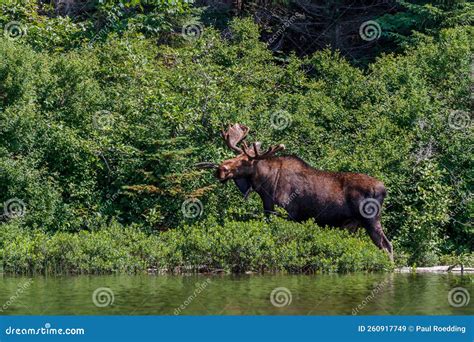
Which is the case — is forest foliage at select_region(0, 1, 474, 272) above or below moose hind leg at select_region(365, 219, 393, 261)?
above

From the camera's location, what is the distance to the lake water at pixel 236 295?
13.7 metres

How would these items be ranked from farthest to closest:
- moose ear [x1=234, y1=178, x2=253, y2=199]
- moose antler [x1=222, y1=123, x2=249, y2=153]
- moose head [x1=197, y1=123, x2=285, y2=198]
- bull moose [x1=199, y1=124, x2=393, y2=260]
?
moose antler [x1=222, y1=123, x2=249, y2=153], moose ear [x1=234, y1=178, x2=253, y2=199], moose head [x1=197, y1=123, x2=285, y2=198], bull moose [x1=199, y1=124, x2=393, y2=260]

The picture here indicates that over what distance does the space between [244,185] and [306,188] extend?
1402 millimetres

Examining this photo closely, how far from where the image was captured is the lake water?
1373 centimetres

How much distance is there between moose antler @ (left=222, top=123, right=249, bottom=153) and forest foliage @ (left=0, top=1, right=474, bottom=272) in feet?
2.39

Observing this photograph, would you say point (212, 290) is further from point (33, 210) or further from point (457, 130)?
point (457, 130)

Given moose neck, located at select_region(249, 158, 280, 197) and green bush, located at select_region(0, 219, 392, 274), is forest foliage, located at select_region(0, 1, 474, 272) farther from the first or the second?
moose neck, located at select_region(249, 158, 280, 197)

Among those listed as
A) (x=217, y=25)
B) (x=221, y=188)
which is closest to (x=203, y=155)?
(x=221, y=188)

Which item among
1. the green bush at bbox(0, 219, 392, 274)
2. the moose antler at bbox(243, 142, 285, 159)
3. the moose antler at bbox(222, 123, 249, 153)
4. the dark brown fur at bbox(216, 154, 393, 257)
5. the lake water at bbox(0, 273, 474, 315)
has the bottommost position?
the lake water at bbox(0, 273, 474, 315)

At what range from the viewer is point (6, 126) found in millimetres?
22031

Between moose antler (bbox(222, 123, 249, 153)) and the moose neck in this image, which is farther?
moose antler (bbox(222, 123, 249, 153))

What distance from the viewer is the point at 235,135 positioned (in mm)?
22641

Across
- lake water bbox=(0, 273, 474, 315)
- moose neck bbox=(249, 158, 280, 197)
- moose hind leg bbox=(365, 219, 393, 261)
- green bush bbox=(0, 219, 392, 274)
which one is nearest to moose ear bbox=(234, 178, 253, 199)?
moose neck bbox=(249, 158, 280, 197)

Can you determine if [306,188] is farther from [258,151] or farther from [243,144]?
[243,144]
